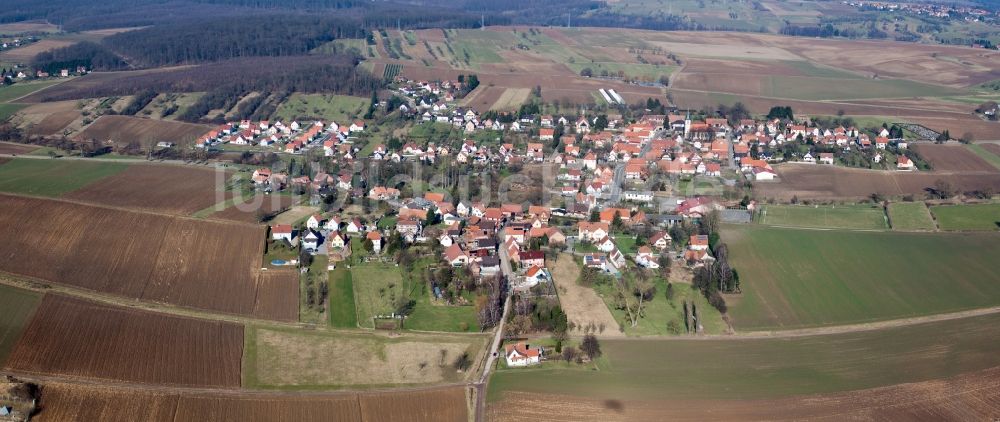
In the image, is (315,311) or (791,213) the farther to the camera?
(791,213)

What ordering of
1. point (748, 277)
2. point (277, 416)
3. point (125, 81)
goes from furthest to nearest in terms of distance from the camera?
point (125, 81) < point (748, 277) < point (277, 416)

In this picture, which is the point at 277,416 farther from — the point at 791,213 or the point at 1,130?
the point at 1,130

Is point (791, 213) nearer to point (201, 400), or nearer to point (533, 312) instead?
point (533, 312)

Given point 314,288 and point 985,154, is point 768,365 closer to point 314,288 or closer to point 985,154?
point 314,288

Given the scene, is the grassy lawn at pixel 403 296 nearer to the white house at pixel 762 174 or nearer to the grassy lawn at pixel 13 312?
the grassy lawn at pixel 13 312

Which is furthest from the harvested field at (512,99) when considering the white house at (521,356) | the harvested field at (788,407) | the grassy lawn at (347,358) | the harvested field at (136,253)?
the harvested field at (788,407)

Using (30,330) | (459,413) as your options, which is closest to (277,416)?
(459,413)

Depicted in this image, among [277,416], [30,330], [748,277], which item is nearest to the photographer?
[277,416]
